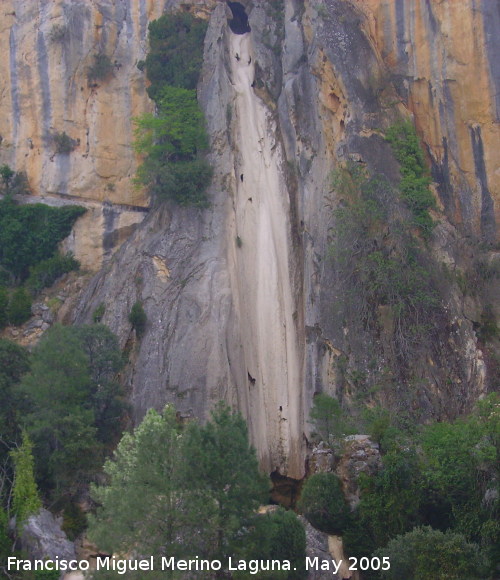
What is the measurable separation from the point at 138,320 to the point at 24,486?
8889 mm

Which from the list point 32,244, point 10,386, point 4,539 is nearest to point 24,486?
point 4,539

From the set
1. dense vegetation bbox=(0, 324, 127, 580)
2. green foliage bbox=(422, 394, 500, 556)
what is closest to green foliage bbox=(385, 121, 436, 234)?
green foliage bbox=(422, 394, 500, 556)

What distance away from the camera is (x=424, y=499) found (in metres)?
24.5

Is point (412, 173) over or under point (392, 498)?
over

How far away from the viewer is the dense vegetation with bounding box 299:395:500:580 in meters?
22.1

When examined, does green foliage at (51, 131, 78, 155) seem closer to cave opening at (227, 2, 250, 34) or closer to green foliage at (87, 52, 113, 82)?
green foliage at (87, 52, 113, 82)

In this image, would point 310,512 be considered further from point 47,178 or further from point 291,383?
point 47,178

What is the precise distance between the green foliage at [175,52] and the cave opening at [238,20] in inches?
73.1

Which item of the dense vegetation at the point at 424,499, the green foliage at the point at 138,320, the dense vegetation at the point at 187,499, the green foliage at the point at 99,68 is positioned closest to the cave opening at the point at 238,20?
the green foliage at the point at 99,68

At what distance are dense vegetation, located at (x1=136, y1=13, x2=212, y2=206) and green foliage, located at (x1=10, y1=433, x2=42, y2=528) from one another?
13.5 metres

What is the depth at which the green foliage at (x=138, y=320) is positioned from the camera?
33.4 m

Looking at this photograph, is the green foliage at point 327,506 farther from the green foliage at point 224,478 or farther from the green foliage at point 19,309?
the green foliage at point 19,309

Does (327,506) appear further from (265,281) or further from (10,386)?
(265,281)

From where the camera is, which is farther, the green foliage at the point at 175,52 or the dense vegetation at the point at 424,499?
the green foliage at the point at 175,52
